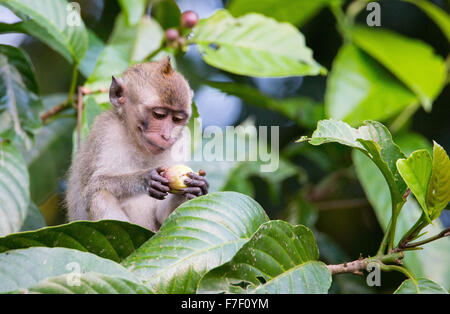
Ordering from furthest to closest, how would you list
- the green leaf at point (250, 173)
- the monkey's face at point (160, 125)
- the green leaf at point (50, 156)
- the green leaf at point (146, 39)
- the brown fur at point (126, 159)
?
the green leaf at point (250, 173)
the green leaf at point (146, 39)
the green leaf at point (50, 156)
the monkey's face at point (160, 125)
the brown fur at point (126, 159)

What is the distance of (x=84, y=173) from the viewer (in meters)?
3.18

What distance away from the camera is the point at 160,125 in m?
3.20

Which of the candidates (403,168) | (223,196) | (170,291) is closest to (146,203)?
(223,196)

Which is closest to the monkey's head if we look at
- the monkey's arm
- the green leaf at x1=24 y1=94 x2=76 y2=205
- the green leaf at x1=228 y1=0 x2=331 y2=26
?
the monkey's arm

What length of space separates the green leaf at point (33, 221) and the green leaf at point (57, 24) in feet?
3.04

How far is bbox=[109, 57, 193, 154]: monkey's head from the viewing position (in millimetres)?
3168

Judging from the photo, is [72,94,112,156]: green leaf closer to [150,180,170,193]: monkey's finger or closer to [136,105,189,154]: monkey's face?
[136,105,189,154]: monkey's face

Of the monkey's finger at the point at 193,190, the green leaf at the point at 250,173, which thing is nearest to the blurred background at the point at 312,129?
the green leaf at the point at 250,173

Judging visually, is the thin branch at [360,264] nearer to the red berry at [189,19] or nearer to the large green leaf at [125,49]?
the red berry at [189,19]

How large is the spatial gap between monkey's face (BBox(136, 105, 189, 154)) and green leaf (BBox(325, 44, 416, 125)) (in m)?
1.22

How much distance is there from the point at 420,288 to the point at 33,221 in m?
2.07

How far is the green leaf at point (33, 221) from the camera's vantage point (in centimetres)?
307

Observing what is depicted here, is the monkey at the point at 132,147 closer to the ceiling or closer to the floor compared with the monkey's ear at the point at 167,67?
closer to the floor
